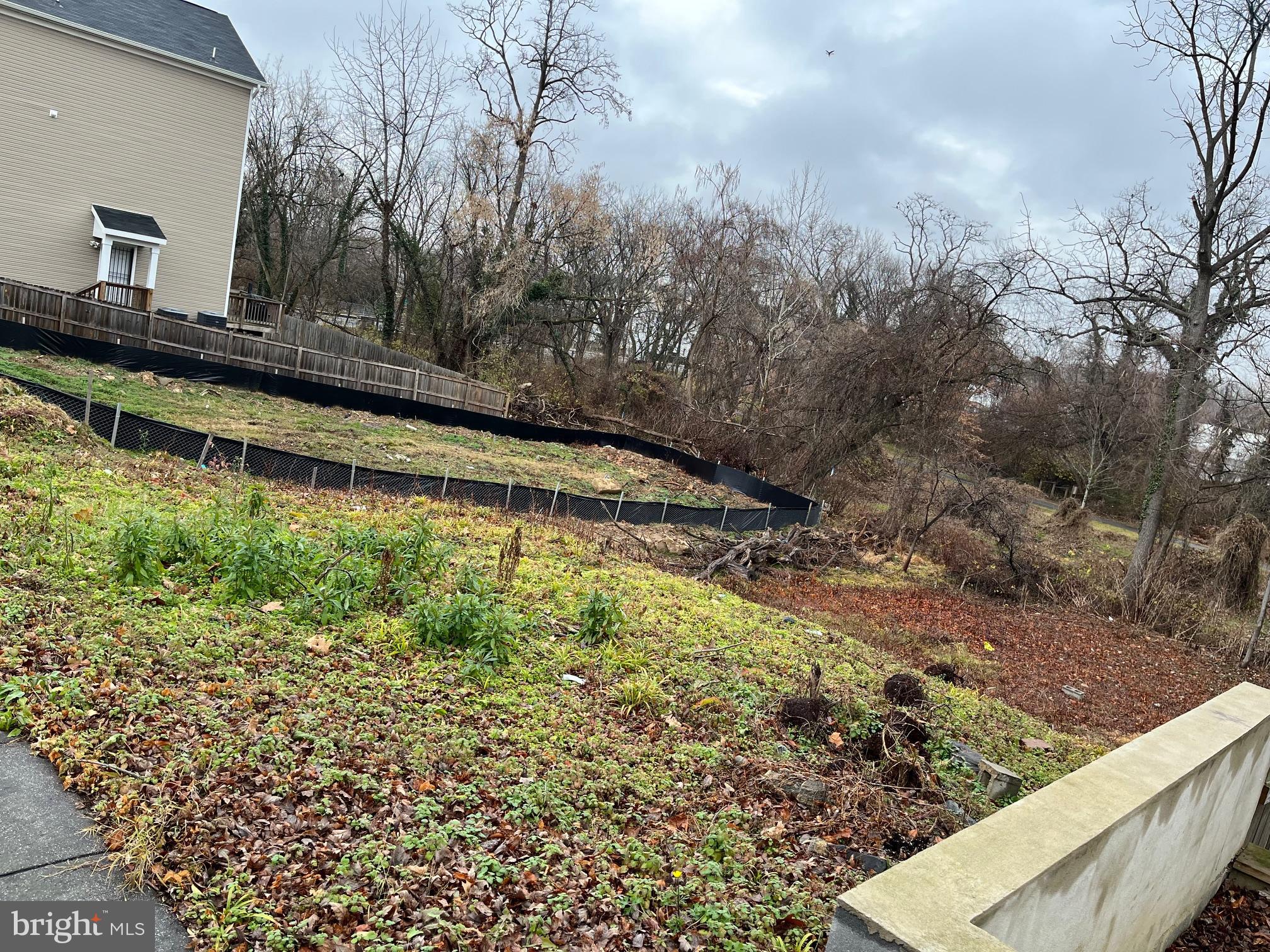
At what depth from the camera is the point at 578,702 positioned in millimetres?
5594

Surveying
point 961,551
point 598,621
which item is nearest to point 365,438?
point 598,621

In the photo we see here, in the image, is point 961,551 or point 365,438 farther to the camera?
point 961,551

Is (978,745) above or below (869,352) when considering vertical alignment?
below

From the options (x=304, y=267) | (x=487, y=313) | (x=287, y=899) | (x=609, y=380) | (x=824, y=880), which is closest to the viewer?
(x=287, y=899)

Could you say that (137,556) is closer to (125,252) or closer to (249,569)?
(249,569)

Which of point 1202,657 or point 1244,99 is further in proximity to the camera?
point 1244,99

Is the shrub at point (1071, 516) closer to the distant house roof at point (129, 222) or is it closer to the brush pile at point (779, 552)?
the brush pile at point (779, 552)

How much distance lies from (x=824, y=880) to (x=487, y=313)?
25.8 meters

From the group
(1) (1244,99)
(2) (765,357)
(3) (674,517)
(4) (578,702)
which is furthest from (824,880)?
(2) (765,357)

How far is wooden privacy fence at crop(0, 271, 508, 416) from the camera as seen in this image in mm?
17734

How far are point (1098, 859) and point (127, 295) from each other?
24.9m

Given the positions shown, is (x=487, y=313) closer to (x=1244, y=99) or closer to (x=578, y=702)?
(x=1244, y=99)

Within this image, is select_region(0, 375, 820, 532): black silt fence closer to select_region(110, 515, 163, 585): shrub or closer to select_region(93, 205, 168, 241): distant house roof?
select_region(110, 515, 163, 585): shrub

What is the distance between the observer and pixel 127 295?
72.3ft
